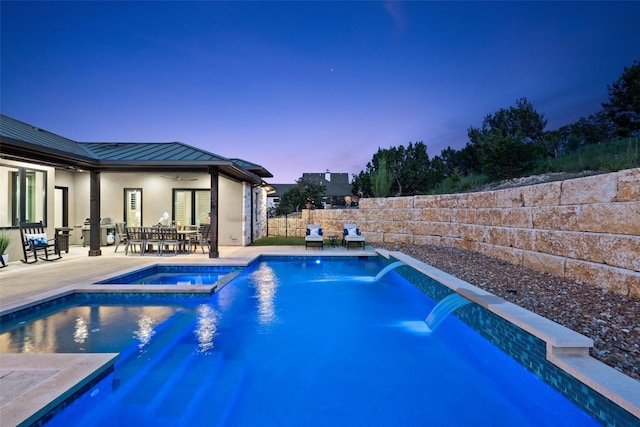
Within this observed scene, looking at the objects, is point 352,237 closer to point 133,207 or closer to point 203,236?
point 203,236

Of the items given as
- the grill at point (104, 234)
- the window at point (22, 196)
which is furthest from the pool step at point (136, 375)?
the grill at point (104, 234)

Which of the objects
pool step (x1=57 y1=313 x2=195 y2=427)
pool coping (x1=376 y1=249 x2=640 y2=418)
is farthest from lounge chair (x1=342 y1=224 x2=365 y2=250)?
pool step (x1=57 y1=313 x2=195 y2=427)

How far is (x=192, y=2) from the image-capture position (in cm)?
1123

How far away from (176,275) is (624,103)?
18760 mm

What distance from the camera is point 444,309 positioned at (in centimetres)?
514

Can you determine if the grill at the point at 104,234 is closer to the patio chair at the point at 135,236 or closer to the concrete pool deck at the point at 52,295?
the concrete pool deck at the point at 52,295

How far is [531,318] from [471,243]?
20.4 feet

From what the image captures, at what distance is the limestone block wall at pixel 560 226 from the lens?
450cm

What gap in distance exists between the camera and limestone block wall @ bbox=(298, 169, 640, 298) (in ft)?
14.8

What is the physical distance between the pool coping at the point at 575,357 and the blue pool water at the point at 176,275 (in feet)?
19.4

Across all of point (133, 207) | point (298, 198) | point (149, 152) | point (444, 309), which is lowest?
point (444, 309)

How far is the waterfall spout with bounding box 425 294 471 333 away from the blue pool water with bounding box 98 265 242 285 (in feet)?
15.5

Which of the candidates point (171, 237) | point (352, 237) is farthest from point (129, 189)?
point (352, 237)

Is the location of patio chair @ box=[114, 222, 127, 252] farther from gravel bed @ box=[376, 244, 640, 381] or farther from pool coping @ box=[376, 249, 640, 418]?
pool coping @ box=[376, 249, 640, 418]
